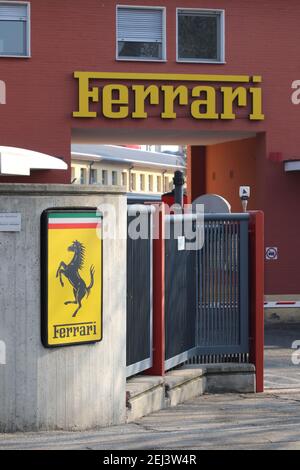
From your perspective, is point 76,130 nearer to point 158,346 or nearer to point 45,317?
point 158,346

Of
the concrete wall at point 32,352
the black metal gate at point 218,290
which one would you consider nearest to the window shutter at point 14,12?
the black metal gate at point 218,290

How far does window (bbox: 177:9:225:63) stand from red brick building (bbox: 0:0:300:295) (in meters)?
0.02

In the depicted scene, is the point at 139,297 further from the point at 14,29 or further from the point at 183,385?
the point at 14,29

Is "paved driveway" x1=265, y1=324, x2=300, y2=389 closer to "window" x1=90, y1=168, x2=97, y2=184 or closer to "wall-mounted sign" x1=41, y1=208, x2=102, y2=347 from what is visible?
"wall-mounted sign" x1=41, y1=208, x2=102, y2=347

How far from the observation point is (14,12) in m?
24.5

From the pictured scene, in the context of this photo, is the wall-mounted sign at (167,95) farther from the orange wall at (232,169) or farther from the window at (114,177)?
the window at (114,177)

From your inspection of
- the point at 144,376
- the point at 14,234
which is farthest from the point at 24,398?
the point at 144,376

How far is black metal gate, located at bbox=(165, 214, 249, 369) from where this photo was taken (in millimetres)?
13547

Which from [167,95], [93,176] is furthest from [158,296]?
[93,176]

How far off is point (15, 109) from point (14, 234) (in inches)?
568

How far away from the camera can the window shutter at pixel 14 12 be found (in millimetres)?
24422

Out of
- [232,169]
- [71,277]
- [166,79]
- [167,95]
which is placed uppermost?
[166,79]

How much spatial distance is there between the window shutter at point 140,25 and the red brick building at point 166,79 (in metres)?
0.02

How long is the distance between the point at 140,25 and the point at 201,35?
1390 mm
